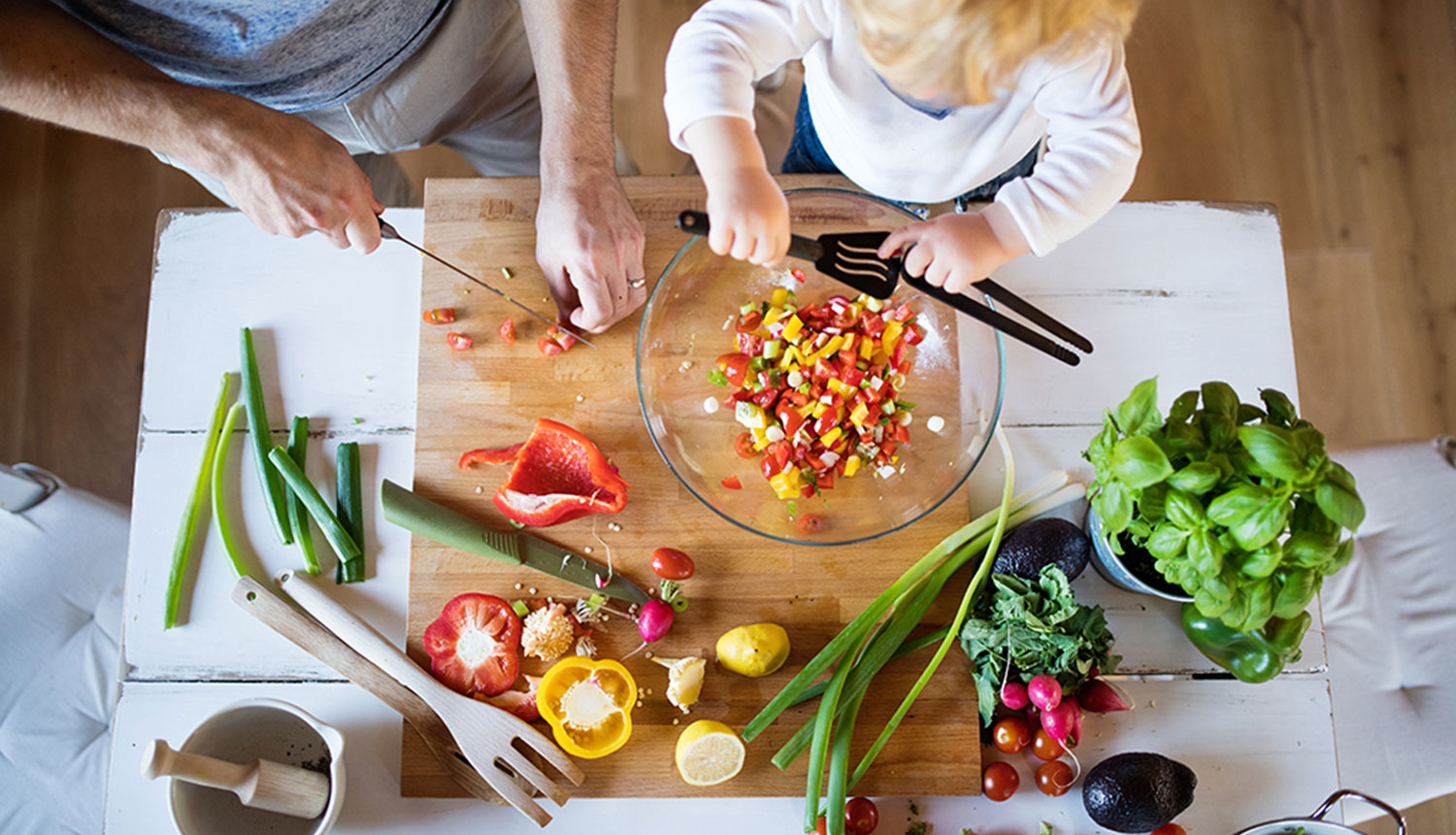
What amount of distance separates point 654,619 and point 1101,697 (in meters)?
0.61

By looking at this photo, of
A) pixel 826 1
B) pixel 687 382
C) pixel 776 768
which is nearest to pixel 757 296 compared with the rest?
pixel 687 382

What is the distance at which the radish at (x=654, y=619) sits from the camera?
1159mm

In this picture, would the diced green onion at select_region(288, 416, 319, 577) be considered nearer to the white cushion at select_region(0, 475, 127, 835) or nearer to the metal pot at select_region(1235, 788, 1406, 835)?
the white cushion at select_region(0, 475, 127, 835)

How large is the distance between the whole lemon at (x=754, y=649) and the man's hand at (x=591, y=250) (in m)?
0.48

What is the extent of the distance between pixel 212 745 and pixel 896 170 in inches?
47.0

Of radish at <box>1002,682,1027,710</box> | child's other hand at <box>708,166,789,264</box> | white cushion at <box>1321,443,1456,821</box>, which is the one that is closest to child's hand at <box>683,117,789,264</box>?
child's other hand at <box>708,166,789,264</box>

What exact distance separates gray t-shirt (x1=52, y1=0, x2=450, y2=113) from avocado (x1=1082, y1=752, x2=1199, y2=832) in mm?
1470

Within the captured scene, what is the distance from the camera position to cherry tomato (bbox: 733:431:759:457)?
1203 mm

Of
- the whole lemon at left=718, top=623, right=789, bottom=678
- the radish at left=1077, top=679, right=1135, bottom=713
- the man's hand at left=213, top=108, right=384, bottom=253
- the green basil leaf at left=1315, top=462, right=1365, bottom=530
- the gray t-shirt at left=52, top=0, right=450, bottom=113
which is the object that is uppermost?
the gray t-shirt at left=52, top=0, right=450, bottom=113

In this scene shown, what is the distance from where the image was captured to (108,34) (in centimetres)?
123

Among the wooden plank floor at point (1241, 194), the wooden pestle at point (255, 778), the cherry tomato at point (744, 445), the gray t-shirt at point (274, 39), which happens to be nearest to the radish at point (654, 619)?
the cherry tomato at point (744, 445)

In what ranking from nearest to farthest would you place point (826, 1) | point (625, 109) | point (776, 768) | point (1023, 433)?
point (826, 1) < point (776, 768) < point (1023, 433) < point (625, 109)

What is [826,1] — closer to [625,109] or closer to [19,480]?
[625,109]

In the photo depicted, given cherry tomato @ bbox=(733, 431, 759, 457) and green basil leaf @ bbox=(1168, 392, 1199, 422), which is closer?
green basil leaf @ bbox=(1168, 392, 1199, 422)
